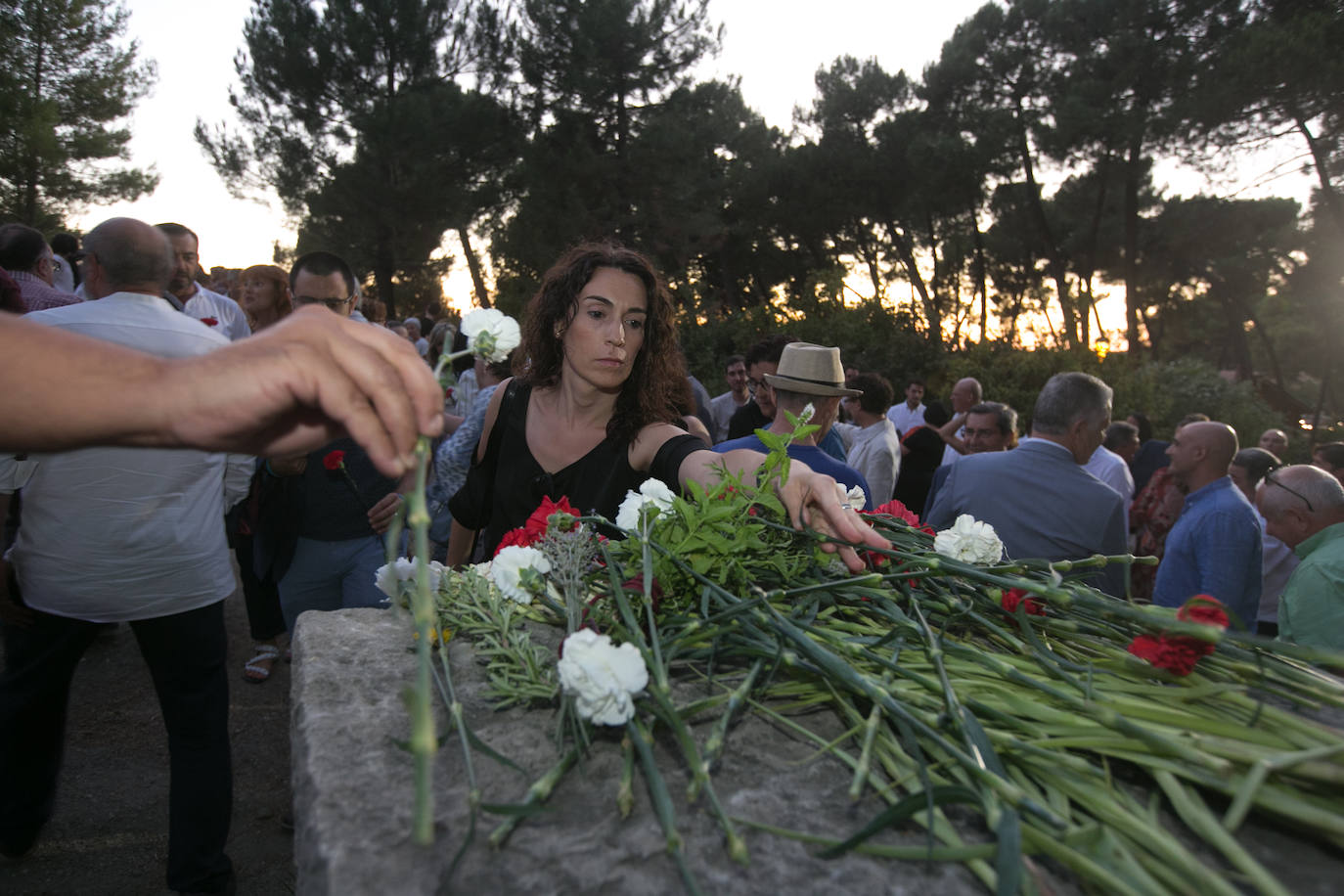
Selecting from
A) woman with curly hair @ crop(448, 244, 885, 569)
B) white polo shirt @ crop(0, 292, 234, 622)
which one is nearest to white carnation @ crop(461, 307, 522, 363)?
woman with curly hair @ crop(448, 244, 885, 569)

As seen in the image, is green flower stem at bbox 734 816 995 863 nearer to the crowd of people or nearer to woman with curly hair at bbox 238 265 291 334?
the crowd of people

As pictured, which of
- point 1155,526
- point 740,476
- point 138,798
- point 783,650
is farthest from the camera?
point 1155,526

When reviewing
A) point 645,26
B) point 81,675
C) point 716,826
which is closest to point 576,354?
point 716,826

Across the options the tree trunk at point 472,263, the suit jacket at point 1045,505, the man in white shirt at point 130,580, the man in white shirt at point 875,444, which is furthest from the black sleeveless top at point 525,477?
the tree trunk at point 472,263

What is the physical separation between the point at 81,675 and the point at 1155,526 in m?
7.39

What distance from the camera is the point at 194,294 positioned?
4.77 metres

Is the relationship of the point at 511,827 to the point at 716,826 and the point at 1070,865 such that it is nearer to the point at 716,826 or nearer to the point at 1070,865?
the point at 716,826

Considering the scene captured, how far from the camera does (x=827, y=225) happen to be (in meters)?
26.3

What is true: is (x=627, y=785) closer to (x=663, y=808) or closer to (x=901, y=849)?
(x=663, y=808)

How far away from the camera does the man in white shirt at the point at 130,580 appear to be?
101 inches

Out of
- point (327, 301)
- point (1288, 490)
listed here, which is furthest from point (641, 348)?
point (1288, 490)

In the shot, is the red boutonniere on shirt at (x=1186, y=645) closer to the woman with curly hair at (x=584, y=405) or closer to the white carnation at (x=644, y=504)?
the white carnation at (x=644, y=504)

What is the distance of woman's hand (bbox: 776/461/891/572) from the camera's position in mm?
1519

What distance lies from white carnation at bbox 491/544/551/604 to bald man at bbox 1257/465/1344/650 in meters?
2.97
